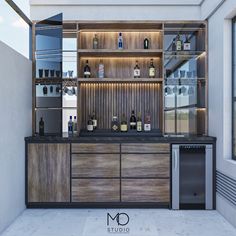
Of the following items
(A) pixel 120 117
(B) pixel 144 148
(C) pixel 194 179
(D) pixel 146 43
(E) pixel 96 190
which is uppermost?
(D) pixel 146 43

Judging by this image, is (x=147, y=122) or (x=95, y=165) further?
(x=147, y=122)

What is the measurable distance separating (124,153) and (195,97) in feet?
4.50

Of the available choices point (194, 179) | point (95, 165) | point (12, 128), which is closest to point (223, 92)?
point (194, 179)

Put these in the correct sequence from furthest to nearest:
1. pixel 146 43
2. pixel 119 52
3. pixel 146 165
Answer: pixel 146 43 → pixel 119 52 → pixel 146 165

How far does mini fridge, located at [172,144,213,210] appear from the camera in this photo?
3602 mm

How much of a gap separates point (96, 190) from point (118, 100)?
131cm

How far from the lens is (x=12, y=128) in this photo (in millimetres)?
3205

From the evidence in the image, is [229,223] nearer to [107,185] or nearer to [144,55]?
[107,185]

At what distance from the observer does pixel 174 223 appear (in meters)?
3.17

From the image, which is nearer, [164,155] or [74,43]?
[164,155]

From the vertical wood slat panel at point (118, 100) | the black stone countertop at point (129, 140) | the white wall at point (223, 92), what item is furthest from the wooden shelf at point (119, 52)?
the black stone countertop at point (129, 140)

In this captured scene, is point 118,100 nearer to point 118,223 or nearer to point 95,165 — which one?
point 95,165

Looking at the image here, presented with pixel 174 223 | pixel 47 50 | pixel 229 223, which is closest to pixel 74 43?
pixel 47 50

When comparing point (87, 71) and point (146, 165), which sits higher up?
point (87, 71)
